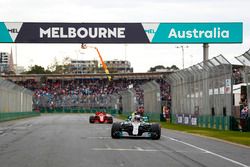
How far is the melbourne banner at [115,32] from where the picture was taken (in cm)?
3588

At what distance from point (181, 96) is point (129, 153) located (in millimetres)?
29896

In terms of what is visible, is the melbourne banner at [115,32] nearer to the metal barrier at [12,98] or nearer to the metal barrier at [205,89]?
the metal barrier at [205,89]

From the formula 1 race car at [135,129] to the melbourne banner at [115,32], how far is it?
39.3ft

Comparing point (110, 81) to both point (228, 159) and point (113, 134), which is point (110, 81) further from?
point (228, 159)

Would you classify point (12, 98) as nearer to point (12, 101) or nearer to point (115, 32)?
point (12, 101)

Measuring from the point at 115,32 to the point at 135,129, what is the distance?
12257 mm

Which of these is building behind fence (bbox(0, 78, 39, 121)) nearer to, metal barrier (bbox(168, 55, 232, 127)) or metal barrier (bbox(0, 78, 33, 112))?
metal barrier (bbox(0, 78, 33, 112))

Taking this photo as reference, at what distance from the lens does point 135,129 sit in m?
24.8

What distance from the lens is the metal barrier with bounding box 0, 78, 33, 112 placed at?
195 feet

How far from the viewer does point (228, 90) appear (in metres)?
33.5

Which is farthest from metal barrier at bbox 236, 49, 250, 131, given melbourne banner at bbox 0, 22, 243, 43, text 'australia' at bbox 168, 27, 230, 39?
melbourne banner at bbox 0, 22, 243, 43

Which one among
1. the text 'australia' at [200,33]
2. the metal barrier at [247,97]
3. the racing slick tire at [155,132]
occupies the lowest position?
the racing slick tire at [155,132]

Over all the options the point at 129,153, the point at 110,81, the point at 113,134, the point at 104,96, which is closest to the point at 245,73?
the point at 113,134

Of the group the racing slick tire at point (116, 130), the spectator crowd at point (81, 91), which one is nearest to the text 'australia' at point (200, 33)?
the racing slick tire at point (116, 130)
